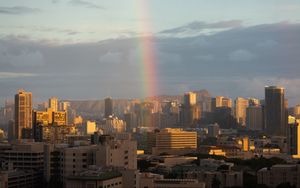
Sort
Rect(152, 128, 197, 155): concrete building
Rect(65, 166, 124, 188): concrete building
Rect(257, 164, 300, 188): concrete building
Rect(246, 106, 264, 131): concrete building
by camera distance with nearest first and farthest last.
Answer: Rect(65, 166, 124, 188): concrete building, Rect(257, 164, 300, 188): concrete building, Rect(152, 128, 197, 155): concrete building, Rect(246, 106, 264, 131): concrete building

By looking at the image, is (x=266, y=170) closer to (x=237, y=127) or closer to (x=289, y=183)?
(x=289, y=183)

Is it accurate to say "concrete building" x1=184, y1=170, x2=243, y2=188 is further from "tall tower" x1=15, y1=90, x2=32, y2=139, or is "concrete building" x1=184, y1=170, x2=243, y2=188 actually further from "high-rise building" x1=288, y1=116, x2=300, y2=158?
"tall tower" x1=15, y1=90, x2=32, y2=139

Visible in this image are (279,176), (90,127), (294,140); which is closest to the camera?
(279,176)

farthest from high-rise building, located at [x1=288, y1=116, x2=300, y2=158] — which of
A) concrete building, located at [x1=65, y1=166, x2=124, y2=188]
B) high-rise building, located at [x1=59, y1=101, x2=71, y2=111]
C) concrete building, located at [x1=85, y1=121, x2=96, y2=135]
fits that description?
high-rise building, located at [x1=59, y1=101, x2=71, y2=111]

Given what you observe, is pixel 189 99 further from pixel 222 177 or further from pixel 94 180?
pixel 94 180

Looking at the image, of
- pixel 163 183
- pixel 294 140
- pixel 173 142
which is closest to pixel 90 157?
pixel 163 183
